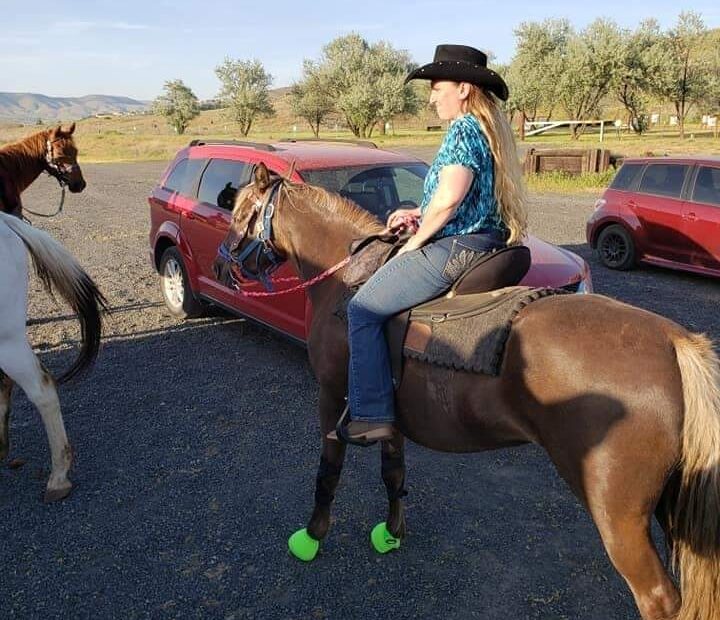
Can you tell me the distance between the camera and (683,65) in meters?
42.6

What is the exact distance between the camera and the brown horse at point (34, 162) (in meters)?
6.86

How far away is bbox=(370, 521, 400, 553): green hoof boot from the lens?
10.9 feet

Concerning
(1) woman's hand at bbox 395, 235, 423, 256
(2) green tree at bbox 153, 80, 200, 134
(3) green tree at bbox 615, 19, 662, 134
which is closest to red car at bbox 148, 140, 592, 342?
(1) woman's hand at bbox 395, 235, 423, 256

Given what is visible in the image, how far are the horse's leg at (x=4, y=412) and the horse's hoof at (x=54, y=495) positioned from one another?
0.67 metres

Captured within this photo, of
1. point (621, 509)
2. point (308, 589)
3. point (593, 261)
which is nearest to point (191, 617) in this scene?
point (308, 589)

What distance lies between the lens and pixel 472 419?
254cm

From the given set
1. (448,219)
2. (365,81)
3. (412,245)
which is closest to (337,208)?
(412,245)

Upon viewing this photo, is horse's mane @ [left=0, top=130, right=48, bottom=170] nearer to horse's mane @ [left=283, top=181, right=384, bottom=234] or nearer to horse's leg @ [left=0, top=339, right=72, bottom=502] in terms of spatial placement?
horse's leg @ [left=0, top=339, right=72, bottom=502]

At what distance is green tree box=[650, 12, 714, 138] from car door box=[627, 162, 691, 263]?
3797 cm

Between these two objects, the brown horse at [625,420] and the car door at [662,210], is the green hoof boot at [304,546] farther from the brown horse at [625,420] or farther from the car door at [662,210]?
the car door at [662,210]

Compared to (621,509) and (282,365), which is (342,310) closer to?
(621,509)

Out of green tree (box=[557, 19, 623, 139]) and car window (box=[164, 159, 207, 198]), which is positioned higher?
green tree (box=[557, 19, 623, 139])

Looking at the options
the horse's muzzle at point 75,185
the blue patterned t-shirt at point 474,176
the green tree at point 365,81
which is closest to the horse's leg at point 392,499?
the blue patterned t-shirt at point 474,176

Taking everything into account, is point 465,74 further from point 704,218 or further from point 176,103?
point 176,103
